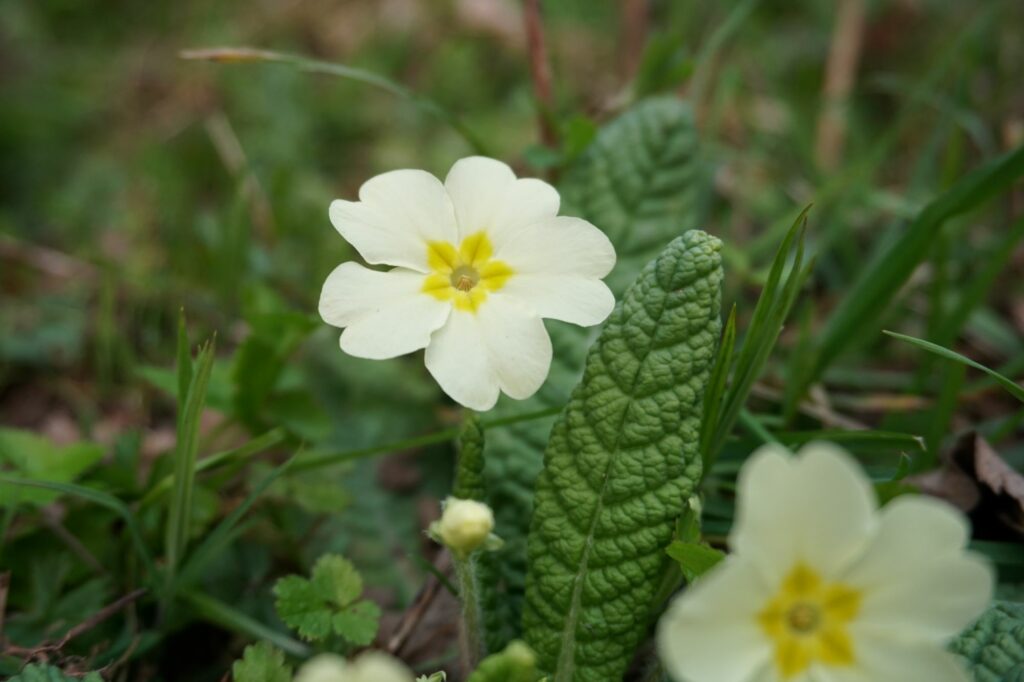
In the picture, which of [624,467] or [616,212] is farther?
[616,212]

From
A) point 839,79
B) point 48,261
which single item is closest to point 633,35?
point 839,79

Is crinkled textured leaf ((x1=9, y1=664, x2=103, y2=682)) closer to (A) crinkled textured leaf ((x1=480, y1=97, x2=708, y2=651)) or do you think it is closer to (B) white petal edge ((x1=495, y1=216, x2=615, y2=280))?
(A) crinkled textured leaf ((x1=480, y1=97, x2=708, y2=651))

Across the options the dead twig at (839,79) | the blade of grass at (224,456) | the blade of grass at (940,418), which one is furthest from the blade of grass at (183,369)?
the dead twig at (839,79)

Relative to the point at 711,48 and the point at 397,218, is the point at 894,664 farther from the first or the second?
the point at 711,48

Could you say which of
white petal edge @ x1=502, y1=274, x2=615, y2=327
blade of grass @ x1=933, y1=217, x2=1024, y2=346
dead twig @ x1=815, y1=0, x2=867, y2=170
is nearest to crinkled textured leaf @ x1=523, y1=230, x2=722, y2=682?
white petal edge @ x1=502, y1=274, x2=615, y2=327

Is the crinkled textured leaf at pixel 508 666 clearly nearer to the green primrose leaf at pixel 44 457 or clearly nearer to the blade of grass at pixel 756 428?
the blade of grass at pixel 756 428

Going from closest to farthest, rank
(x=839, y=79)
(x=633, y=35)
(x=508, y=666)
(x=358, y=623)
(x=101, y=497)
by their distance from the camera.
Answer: (x=508, y=666), (x=358, y=623), (x=101, y=497), (x=633, y=35), (x=839, y=79)
